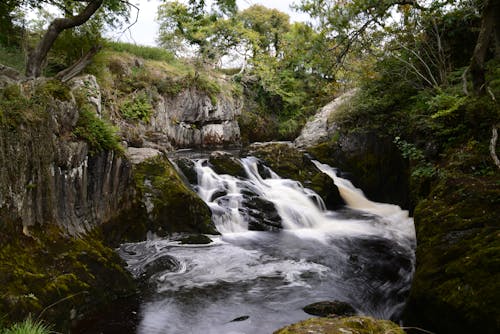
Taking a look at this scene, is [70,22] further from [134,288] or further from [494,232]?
[494,232]

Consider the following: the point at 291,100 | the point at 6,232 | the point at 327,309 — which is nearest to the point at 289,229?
the point at 327,309

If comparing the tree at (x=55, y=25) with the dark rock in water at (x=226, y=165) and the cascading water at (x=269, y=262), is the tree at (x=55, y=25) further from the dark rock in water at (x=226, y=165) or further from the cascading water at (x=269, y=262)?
the dark rock in water at (x=226, y=165)

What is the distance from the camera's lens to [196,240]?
7.53 meters

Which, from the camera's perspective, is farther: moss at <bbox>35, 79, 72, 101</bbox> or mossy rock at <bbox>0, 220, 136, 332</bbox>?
moss at <bbox>35, 79, 72, 101</bbox>

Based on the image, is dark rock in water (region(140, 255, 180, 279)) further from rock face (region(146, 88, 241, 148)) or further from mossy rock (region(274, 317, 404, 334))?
rock face (region(146, 88, 241, 148))

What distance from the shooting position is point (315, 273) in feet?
21.2

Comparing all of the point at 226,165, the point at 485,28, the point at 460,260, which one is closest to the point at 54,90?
the point at 460,260

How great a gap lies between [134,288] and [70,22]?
5247 millimetres

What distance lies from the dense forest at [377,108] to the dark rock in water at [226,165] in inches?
121

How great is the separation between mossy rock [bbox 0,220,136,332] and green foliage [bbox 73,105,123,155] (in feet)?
5.06

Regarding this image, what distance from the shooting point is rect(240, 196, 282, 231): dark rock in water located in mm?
8842

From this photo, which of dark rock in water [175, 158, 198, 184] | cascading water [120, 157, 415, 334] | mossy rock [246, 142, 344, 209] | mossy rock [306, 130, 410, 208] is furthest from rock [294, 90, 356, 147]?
dark rock in water [175, 158, 198, 184]

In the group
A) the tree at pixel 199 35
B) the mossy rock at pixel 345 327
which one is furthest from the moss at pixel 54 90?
the tree at pixel 199 35

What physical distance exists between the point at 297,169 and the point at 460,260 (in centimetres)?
851
